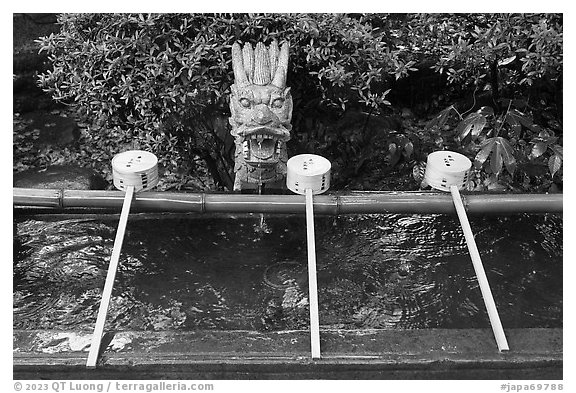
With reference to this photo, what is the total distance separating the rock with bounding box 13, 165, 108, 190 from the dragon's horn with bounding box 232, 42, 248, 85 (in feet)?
6.17

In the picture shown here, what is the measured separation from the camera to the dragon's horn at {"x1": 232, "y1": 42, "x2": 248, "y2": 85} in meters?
4.04

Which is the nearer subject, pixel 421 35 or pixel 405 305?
pixel 405 305

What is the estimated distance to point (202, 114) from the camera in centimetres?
509

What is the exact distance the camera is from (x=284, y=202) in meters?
3.75

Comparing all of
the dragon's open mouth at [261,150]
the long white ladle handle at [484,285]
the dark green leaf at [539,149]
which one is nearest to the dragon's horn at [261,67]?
the dragon's open mouth at [261,150]

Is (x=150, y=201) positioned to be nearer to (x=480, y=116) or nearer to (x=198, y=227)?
(x=198, y=227)

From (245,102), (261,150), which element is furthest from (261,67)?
(261,150)

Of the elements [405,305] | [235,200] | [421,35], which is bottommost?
[405,305]

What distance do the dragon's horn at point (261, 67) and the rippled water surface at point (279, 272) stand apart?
0.89 m

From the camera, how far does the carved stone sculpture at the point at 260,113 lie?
367 centimetres

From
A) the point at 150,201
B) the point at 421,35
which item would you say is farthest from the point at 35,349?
the point at 421,35

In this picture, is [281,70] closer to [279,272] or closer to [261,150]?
[261,150]

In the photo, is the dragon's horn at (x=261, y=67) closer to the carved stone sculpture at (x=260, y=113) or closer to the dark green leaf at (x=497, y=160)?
the carved stone sculpture at (x=260, y=113)
